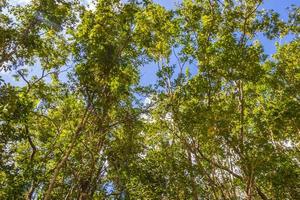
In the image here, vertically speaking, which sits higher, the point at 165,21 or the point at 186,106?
the point at 165,21

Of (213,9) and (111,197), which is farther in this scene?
(111,197)

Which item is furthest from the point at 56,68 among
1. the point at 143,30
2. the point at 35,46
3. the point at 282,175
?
the point at 282,175

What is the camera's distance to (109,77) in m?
17.0

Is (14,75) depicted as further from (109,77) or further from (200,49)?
(200,49)

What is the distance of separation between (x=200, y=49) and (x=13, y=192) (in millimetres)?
9722

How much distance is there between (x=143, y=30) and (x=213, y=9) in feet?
12.1

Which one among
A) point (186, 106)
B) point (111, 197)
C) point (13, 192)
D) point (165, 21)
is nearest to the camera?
point (13, 192)

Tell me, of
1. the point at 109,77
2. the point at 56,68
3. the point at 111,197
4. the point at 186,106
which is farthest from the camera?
the point at 111,197

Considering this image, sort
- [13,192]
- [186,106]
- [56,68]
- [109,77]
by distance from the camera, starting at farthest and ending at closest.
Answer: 1. [56,68]
2. [109,77]
3. [186,106]
4. [13,192]

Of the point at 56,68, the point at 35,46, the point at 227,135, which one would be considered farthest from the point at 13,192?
the point at 227,135

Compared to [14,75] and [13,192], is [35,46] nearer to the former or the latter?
[14,75]

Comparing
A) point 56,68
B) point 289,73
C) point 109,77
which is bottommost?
point 109,77

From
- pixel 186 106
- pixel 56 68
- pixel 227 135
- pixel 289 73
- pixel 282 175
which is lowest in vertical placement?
pixel 282 175

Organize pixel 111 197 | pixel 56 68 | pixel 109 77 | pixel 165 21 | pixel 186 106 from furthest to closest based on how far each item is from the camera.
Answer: pixel 111 197
pixel 56 68
pixel 165 21
pixel 109 77
pixel 186 106
